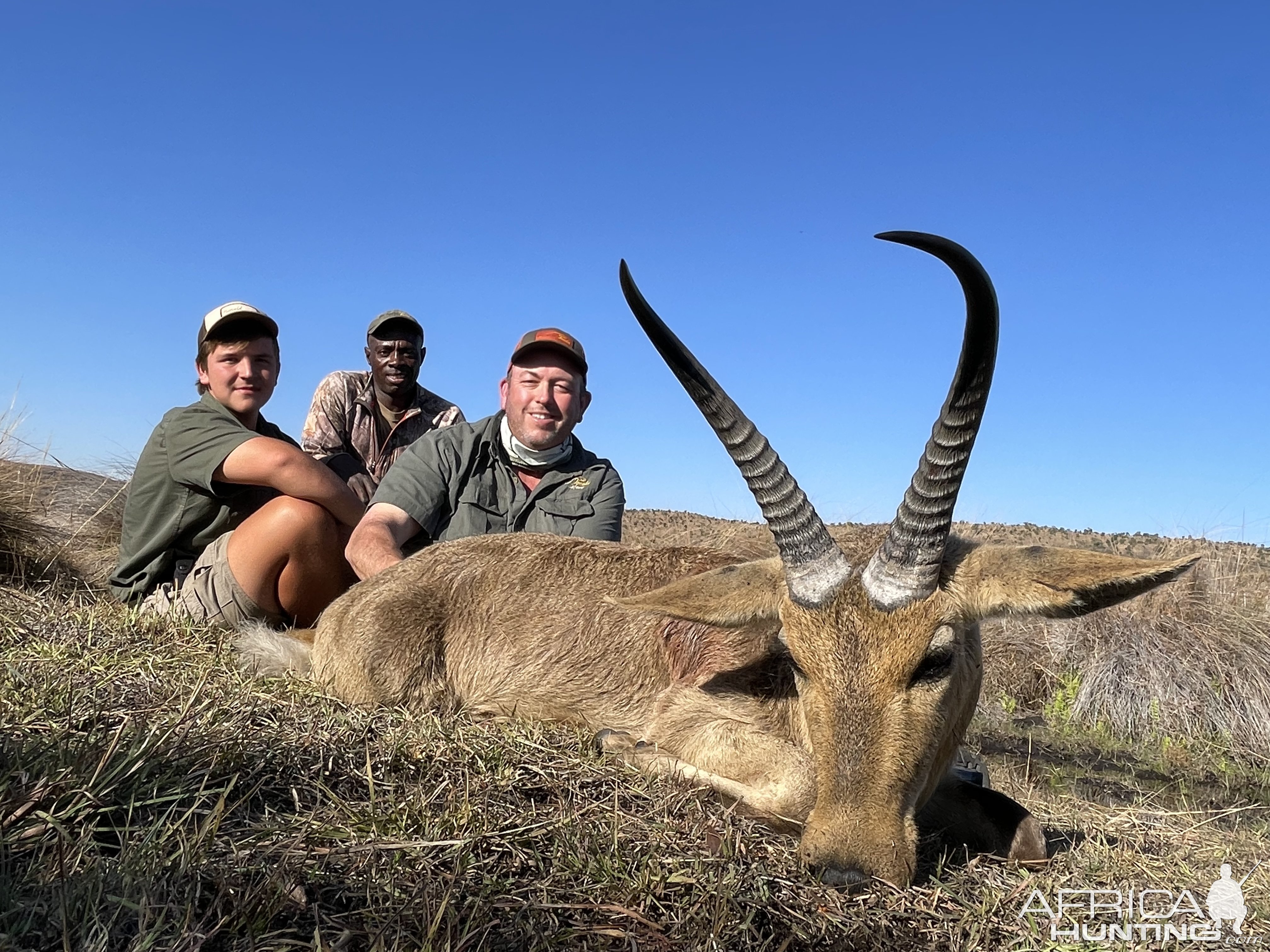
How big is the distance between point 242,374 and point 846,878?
543 centimetres

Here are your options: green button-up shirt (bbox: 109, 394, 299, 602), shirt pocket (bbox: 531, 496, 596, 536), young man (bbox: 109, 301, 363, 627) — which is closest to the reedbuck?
young man (bbox: 109, 301, 363, 627)

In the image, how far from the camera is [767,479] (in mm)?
3947

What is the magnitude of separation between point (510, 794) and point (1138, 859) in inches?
105

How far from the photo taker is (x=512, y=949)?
8.04 feet

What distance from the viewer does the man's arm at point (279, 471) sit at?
614 centimetres

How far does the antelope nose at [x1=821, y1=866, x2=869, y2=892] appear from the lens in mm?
3062

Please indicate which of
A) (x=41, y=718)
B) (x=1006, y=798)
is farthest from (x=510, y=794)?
(x=1006, y=798)

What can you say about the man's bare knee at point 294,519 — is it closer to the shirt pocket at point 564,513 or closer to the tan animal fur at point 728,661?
the tan animal fur at point 728,661

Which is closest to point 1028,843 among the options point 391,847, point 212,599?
point 391,847

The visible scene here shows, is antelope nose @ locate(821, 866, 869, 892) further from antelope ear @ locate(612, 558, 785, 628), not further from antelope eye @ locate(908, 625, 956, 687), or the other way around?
antelope ear @ locate(612, 558, 785, 628)

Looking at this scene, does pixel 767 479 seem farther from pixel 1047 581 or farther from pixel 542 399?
pixel 542 399

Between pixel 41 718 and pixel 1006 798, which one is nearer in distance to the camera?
pixel 41 718

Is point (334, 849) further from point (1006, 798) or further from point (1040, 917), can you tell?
point (1006, 798)

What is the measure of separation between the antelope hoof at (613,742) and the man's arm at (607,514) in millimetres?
2617
